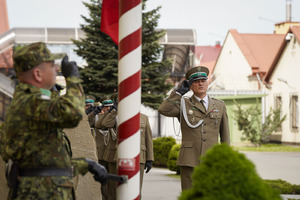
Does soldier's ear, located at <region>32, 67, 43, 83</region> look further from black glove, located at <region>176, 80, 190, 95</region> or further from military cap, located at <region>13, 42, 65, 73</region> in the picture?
black glove, located at <region>176, 80, 190, 95</region>

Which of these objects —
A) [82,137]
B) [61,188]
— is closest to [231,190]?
[61,188]

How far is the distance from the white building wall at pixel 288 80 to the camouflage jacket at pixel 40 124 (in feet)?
110

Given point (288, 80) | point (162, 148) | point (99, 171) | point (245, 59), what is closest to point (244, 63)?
point (245, 59)

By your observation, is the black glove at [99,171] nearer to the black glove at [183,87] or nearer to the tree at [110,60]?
the black glove at [183,87]

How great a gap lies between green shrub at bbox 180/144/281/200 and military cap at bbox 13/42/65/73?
127 cm

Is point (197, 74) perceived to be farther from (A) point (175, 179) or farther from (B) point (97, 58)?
(B) point (97, 58)

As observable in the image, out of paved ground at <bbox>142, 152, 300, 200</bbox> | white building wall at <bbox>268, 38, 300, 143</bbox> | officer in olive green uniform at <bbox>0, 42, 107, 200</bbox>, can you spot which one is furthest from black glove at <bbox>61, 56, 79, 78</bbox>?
Result: white building wall at <bbox>268, 38, 300, 143</bbox>

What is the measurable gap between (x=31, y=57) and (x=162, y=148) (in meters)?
16.9

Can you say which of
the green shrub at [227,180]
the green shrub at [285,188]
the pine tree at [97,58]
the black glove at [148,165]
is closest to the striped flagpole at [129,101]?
the green shrub at [227,180]

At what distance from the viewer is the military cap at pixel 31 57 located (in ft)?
13.2

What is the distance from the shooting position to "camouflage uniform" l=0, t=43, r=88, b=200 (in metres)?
3.91

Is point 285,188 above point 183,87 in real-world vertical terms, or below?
below

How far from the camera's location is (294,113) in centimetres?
3766

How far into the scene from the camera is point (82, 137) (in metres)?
6.83
